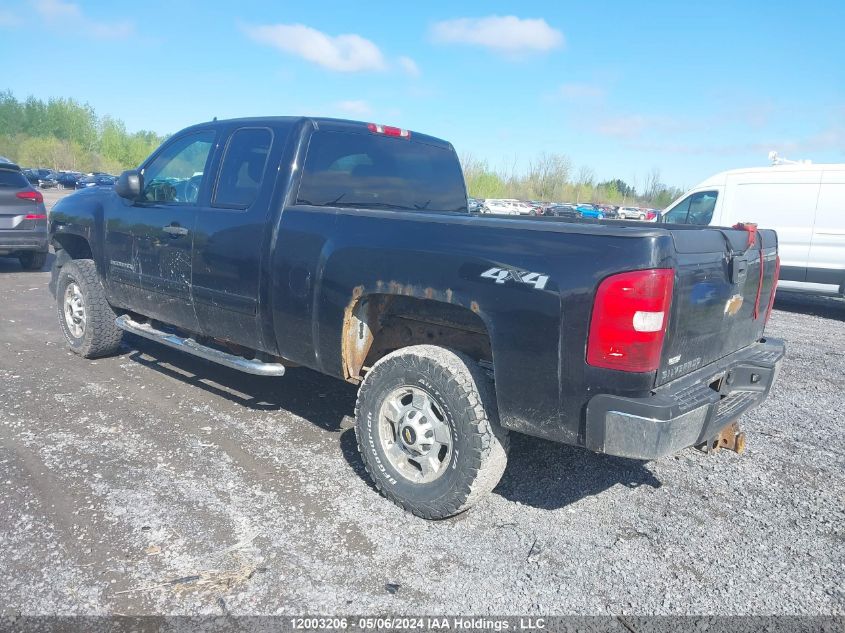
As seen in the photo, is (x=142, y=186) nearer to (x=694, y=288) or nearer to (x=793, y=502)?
(x=694, y=288)

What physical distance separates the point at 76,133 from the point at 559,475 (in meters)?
110

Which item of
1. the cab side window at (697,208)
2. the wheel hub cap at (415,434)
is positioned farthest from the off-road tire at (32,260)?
the cab side window at (697,208)

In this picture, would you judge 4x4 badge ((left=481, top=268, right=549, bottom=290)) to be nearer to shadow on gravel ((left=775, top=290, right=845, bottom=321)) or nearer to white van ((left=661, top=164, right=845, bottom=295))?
white van ((left=661, top=164, right=845, bottom=295))

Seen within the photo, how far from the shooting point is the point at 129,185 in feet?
15.7

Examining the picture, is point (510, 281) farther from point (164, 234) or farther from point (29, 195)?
point (29, 195)

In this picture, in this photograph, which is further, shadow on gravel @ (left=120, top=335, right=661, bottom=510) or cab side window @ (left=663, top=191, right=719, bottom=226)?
cab side window @ (left=663, top=191, right=719, bottom=226)

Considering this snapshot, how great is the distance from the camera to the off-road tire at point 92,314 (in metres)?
5.47

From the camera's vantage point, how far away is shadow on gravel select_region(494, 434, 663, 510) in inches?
139

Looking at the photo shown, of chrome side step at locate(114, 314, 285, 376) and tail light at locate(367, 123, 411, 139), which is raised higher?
tail light at locate(367, 123, 411, 139)

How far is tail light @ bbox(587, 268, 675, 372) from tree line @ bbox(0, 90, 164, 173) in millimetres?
96590

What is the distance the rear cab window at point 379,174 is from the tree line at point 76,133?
308 feet

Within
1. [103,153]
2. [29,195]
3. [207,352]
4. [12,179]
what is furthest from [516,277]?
[103,153]

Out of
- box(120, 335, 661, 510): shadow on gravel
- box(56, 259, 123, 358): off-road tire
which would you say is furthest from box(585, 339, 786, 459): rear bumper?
box(56, 259, 123, 358): off-road tire

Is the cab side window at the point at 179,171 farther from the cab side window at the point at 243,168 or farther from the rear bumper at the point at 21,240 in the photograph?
the rear bumper at the point at 21,240
